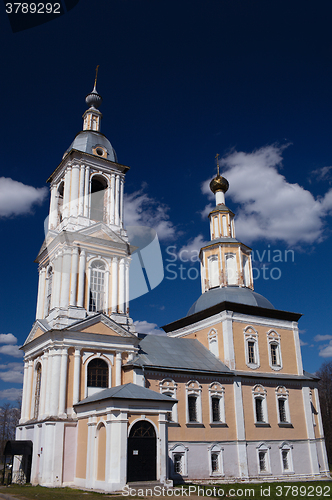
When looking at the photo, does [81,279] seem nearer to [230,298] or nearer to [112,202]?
[112,202]

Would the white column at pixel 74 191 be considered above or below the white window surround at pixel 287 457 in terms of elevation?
above

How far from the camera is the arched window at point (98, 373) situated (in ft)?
67.2

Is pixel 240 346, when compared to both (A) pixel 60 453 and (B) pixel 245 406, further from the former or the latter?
(A) pixel 60 453

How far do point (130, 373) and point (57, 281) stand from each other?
20.1 ft

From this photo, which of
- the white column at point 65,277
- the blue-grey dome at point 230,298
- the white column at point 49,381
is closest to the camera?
the white column at point 49,381

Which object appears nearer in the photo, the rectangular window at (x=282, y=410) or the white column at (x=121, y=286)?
the white column at (x=121, y=286)

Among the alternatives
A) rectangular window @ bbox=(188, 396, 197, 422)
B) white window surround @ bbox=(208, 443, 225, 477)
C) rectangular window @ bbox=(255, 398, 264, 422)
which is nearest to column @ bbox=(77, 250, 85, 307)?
rectangular window @ bbox=(188, 396, 197, 422)

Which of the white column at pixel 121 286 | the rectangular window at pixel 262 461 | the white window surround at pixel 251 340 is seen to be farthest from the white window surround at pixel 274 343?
the white column at pixel 121 286

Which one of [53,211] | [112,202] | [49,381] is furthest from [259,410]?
[53,211]

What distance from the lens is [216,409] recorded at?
2325 cm

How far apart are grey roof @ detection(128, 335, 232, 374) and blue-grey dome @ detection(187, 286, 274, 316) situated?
8.62ft

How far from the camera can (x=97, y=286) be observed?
23.5 m

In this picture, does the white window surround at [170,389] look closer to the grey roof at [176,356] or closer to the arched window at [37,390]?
the grey roof at [176,356]

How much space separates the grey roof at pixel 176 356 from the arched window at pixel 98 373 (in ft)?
4.24
